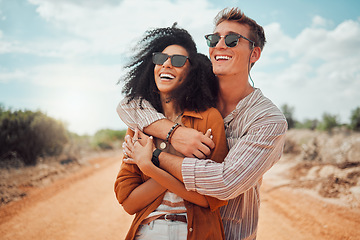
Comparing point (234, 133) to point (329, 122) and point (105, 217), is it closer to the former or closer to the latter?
point (105, 217)

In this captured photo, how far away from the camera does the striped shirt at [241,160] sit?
2139 mm

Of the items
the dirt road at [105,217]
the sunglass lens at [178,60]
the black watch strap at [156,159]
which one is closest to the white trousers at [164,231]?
the black watch strap at [156,159]

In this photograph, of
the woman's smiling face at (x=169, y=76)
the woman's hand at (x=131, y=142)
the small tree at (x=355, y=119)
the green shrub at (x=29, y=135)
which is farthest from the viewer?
the small tree at (x=355, y=119)

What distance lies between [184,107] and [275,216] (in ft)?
13.1

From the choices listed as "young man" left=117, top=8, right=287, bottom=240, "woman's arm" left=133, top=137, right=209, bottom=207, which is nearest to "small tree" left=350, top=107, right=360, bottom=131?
"young man" left=117, top=8, right=287, bottom=240

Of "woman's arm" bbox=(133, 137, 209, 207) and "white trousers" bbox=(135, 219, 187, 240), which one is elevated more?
"woman's arm" bbox=(133, 137, 209, 207)

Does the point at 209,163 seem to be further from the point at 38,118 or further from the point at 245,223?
the point at 38,118

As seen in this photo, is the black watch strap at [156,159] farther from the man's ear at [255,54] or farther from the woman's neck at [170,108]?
the man's ear at [255,54]

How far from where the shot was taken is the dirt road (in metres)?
4.81

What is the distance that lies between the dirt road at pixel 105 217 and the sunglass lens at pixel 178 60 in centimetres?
337

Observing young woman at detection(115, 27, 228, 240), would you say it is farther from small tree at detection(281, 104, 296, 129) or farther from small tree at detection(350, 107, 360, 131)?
small tree at detection(281, 104, 296, 129)

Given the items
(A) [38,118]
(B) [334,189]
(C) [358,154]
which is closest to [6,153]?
(A) [38,118]

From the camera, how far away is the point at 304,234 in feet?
15.7

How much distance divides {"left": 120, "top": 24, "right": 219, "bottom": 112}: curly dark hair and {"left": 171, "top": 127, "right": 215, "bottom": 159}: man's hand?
1.20 ft
